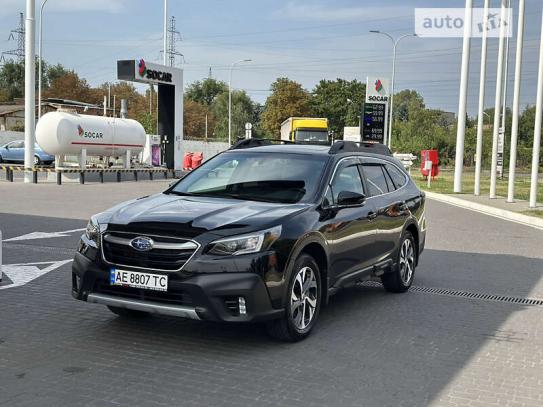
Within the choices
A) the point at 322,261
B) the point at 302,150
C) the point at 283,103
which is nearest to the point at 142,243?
the point at 322,261

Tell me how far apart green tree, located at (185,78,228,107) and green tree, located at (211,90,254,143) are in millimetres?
11785

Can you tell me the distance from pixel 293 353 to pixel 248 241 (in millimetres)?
995

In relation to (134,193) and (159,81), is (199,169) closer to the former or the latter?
(134,193)

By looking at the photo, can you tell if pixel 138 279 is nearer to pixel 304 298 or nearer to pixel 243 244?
pixel 243 244

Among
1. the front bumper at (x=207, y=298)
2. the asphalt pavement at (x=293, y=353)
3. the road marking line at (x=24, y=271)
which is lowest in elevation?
the road marking line at (x=24, y=271)

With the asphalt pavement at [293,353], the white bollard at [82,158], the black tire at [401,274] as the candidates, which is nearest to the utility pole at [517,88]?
the asphalt pavement at [293,353]

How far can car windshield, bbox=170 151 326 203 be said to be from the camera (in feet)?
20.0

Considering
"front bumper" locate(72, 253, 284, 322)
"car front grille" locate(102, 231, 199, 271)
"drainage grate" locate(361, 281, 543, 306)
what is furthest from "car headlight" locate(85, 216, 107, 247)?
"drainage grate" locate(361, 281, 543, 306)

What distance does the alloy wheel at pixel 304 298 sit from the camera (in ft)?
18.0

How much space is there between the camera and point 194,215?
17.3 ft

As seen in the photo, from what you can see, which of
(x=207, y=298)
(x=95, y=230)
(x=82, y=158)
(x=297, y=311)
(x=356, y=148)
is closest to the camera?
(x=207, y=298)

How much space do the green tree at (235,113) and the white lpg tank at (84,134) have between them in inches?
2440

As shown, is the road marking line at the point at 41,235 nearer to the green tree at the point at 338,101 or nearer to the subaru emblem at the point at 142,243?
the subaru emblem at the point at 142,243

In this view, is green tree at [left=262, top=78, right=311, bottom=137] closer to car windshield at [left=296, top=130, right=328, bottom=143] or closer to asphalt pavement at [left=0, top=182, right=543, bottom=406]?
car windshield at [left=296, top=130, right=328, bottom=143]
